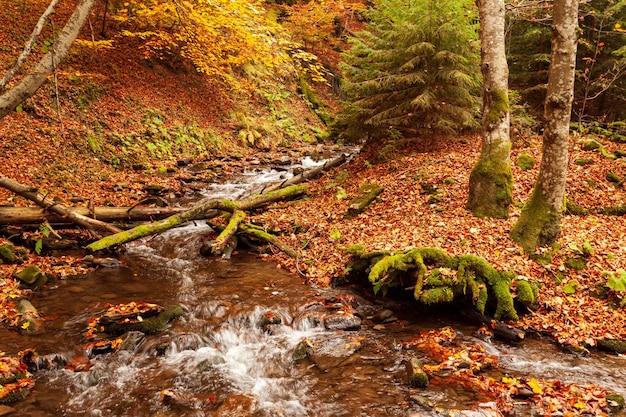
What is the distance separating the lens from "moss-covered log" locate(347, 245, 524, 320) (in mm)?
6246

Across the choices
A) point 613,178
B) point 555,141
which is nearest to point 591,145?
point 613,178

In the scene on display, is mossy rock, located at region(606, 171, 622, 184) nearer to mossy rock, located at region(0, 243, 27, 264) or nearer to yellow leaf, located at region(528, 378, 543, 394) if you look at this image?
yellow leaf, located at region(528, 378, 543, 394)

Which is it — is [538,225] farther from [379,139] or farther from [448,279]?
[379,139]

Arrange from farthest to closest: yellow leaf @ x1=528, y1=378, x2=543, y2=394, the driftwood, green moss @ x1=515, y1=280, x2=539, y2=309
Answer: the driftwood, green moss @ x1=515, y1=280, x2=539, y2=309, yellow leaf @ x1=528, y1=378, x2=543, y2=394

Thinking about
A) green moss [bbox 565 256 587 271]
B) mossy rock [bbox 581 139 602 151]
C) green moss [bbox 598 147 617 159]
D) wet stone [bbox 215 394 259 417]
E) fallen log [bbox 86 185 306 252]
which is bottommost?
wet stone [bbox 215 394 259 417]

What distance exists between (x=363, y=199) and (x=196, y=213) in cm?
442

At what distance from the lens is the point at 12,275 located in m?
7.50

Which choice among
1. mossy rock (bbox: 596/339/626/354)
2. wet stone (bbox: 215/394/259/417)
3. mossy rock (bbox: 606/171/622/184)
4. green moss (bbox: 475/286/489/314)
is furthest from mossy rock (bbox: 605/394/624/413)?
mossy rock (bbox: 606/171/622/184)

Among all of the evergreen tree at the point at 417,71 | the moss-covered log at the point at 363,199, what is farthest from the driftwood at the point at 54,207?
the evergreen tree at the point at 417,71

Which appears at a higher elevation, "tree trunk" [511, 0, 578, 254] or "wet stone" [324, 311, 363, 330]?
"tree trunk" [511, 0, 578, 254]

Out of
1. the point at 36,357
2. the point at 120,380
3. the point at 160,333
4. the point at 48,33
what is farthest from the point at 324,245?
the point at 48,33

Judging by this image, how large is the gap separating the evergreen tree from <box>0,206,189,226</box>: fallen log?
6646mm

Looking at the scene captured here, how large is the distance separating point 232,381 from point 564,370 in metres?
4.54

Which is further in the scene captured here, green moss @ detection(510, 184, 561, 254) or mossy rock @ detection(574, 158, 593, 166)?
mossy rock @ detection(574, 158, 593, 166)
